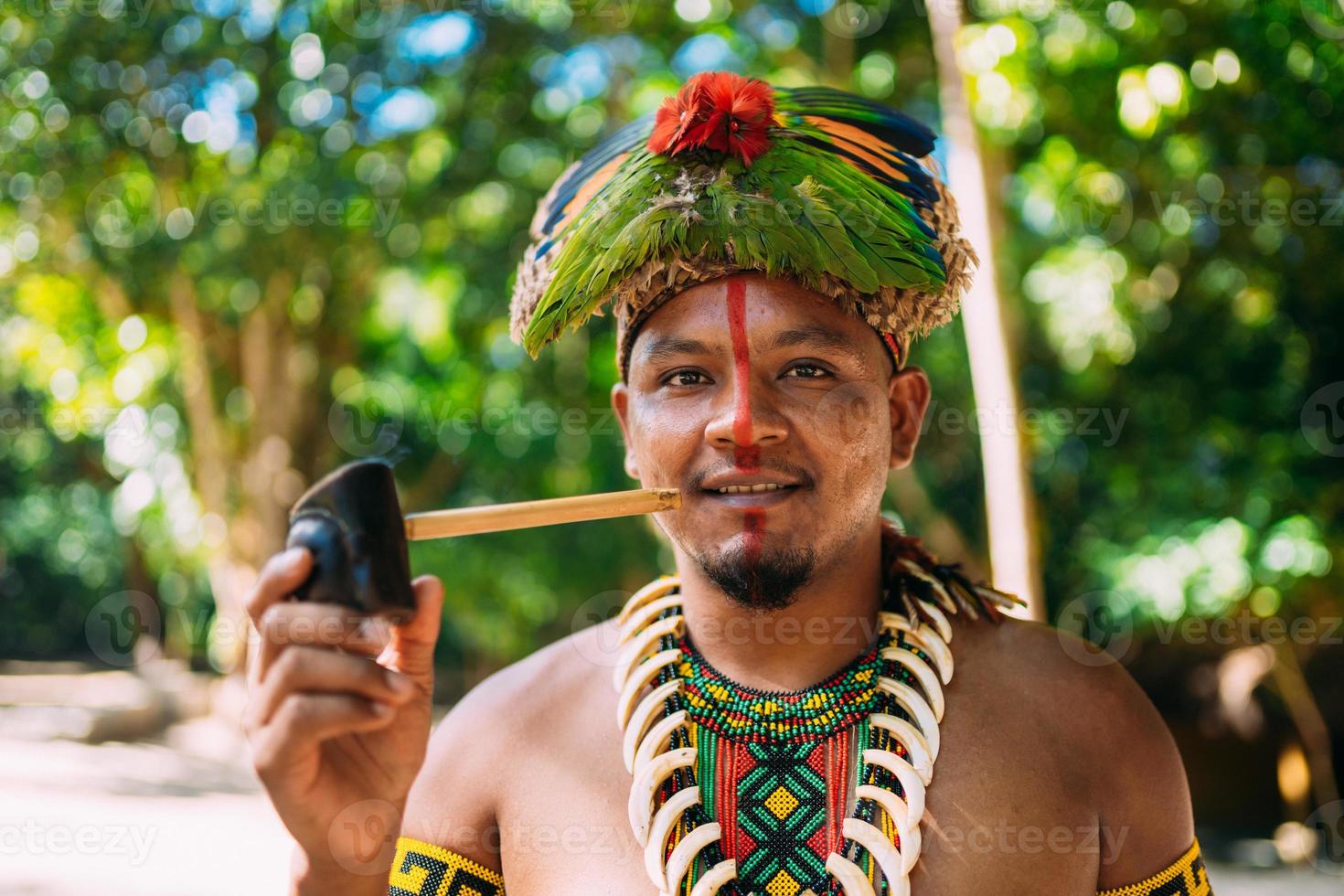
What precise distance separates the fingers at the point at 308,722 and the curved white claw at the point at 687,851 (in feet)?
2.67

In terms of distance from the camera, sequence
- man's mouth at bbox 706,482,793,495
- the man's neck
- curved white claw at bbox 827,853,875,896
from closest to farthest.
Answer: curved white claw at bbox 827,853,875,896 → man's mouth at bbox 706,482,793,495 → the man's neck

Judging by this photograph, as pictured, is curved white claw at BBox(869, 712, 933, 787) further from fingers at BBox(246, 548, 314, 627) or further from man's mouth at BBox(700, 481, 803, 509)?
fingers at BBox(246, 548, 314, 627)

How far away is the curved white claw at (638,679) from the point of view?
243cm

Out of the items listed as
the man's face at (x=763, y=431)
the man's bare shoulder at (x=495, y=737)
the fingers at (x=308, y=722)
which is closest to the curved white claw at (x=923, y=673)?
the man's face at (x=763, y=431)

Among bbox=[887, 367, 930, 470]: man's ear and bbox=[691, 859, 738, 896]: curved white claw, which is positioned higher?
bbox=[887, 367, 930, 470]: man's ear

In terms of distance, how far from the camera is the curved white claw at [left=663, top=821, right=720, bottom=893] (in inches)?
84.7

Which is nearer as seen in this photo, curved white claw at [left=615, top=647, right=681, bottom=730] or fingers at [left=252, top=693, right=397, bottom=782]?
fingers at [left=252, top=693, right=397, bottom=782]

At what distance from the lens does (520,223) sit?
931 cm

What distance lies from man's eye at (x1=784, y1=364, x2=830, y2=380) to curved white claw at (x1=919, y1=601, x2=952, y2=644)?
0.62m

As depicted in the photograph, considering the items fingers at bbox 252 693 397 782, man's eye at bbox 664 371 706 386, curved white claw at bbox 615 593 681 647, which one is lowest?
curved white claw at bbox 615 593 681 647

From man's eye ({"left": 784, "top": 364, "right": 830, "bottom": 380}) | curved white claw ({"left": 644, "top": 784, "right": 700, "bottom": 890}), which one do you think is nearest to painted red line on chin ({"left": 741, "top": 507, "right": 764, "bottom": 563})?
man's eye ({"left": 784, "top": 364, "right": 830, "bottom": 380})

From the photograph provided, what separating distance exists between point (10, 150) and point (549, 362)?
15.2 ft

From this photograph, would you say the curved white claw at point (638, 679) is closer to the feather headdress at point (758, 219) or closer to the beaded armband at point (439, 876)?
the beaded armband at point (439, 876)

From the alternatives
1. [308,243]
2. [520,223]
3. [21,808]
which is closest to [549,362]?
[520,223]
